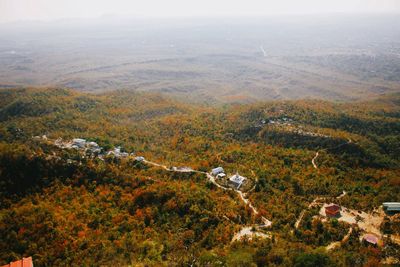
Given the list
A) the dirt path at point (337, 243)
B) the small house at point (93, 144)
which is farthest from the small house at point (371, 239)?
the small house at point (93, 144)

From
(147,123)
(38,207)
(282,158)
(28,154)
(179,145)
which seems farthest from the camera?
(147,123)

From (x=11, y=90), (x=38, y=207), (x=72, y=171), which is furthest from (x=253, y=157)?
(x=11, y=90)

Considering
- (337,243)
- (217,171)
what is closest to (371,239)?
(337,243)


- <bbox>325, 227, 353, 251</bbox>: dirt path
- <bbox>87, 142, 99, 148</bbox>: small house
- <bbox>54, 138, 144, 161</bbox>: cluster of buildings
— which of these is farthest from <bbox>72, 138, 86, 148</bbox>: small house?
<bbox>325, 227, 353, 251</bbox>: dirt path

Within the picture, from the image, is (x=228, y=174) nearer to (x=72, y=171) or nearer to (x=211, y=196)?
(x=211, y=196)

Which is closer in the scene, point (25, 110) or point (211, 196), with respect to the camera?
point (211, 196)

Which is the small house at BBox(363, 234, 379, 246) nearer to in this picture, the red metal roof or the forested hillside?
the red metal roof

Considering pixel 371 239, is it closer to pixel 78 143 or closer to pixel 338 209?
pixel 338 209
